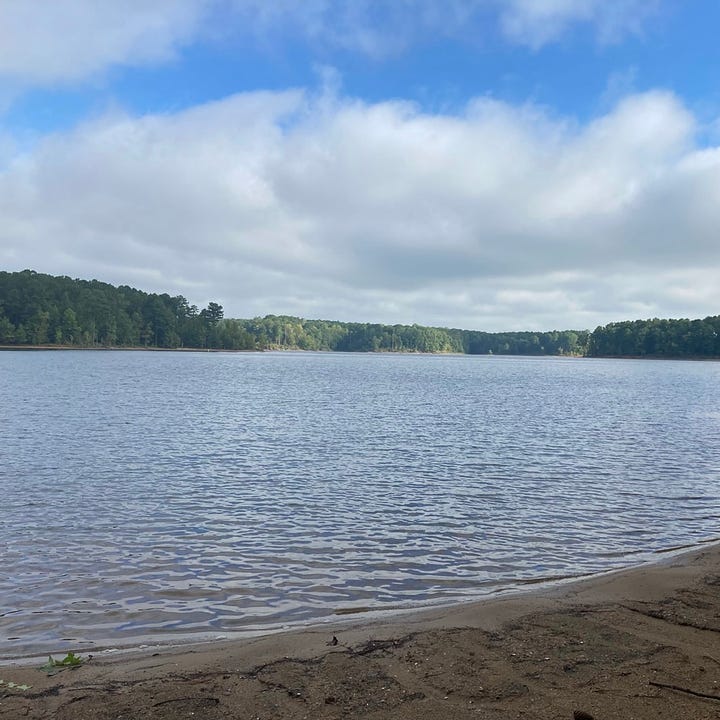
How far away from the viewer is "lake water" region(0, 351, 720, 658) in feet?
33.1

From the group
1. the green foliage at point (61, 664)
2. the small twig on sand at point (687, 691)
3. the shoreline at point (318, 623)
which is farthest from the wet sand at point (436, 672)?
the shoreline at point (318, 623)

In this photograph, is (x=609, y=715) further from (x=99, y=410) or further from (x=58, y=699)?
(x=99, y=410)

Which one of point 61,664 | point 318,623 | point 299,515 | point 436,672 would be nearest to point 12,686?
point 61,664

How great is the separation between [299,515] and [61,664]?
27.7ft

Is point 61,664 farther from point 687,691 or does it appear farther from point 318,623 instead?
point 687,691

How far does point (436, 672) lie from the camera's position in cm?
669

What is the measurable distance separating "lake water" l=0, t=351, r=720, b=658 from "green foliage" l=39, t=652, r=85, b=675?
919 millimetres

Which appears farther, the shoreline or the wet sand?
the shoreline

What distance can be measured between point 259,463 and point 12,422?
17.0 m

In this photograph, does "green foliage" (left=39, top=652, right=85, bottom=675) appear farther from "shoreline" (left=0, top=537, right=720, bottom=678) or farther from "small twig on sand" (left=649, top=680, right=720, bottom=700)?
"small twig on sand" (left=649, top=680, right=720, bottom=700)

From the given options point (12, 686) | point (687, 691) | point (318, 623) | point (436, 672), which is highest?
point (687, 691)

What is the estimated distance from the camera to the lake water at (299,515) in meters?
10.1

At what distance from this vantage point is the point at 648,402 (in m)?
54.8

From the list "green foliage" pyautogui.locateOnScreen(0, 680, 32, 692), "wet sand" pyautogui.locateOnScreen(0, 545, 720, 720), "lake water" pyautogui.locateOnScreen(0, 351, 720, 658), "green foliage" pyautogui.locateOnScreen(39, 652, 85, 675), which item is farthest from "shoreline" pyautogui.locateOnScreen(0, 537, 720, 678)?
"green foliage" pyautogui.locateOnScreen(0, 680, 32, 692)
